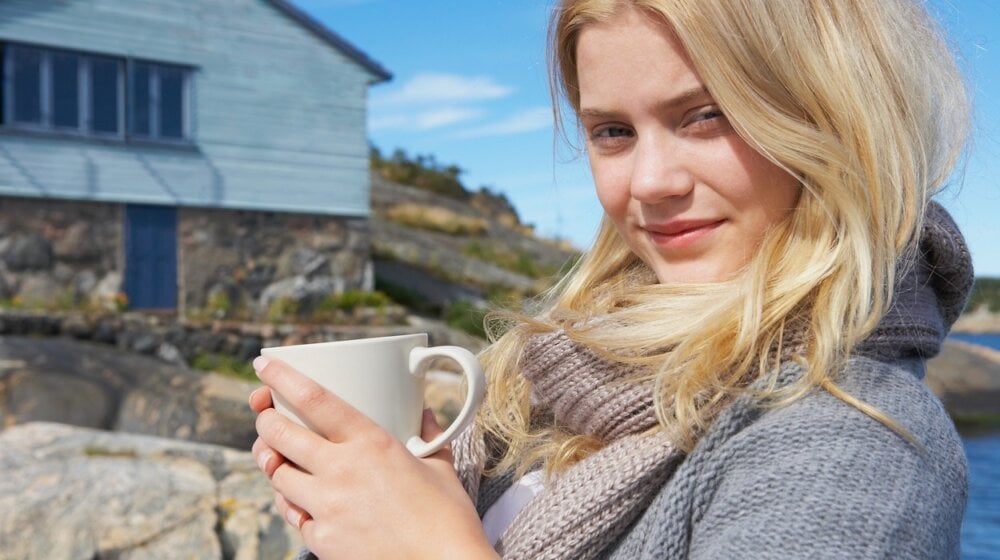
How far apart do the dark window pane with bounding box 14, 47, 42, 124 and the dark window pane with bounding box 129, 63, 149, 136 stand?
114 cm

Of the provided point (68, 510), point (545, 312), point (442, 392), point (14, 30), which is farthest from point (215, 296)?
point (545, 312)

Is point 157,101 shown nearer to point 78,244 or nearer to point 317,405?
point 78,244

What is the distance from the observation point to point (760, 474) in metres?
1.00

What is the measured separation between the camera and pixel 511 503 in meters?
1.40

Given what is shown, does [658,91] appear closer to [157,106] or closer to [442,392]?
[442,392]

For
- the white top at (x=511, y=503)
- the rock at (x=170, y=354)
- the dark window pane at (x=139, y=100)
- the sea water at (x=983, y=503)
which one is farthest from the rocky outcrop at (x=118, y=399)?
the white top at (x=511, y=503)

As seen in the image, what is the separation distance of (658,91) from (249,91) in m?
13.1

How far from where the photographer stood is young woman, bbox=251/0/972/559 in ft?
3.31

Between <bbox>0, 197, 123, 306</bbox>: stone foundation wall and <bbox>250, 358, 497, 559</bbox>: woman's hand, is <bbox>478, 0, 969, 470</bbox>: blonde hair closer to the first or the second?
<bbox>250, 358, 497, 559</bbox>: woman's hand

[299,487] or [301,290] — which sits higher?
[299,487]

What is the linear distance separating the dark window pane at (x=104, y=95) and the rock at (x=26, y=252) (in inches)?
68.2

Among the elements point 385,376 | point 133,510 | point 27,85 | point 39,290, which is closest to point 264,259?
point 39,290

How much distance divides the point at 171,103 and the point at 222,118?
731mm

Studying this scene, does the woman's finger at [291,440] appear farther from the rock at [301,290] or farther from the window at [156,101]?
the rock at [301,290]
